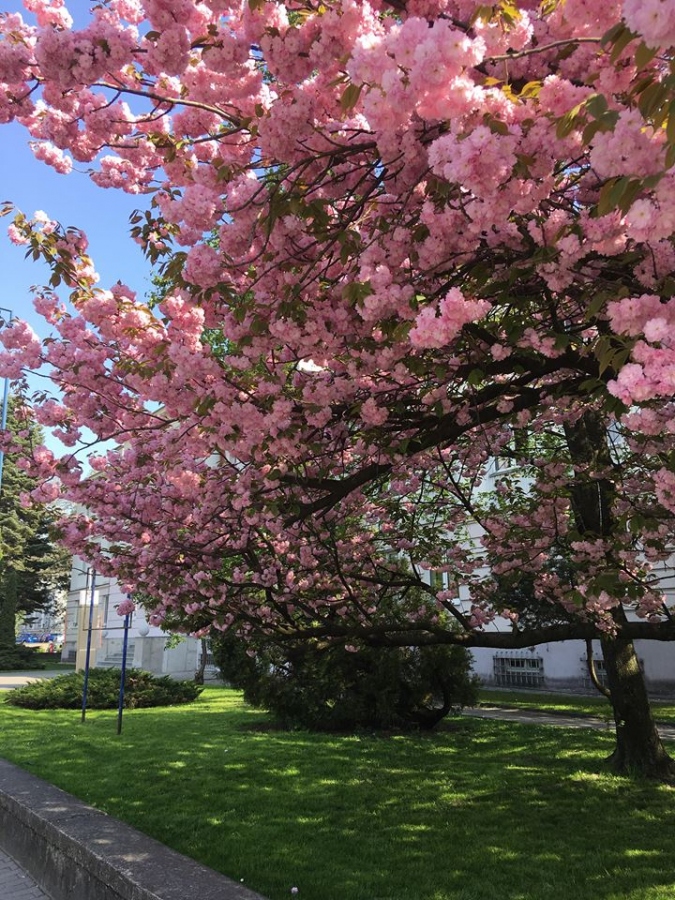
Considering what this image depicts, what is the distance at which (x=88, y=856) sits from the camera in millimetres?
4238

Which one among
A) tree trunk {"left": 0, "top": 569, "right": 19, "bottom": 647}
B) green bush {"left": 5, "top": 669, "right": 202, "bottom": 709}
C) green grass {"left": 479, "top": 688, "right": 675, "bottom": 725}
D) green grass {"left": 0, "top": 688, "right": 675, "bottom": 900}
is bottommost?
green grass {"left": 479, "top": 688, "right": 675, "bottom": 725}

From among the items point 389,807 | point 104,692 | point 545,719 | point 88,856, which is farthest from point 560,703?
point 88,856

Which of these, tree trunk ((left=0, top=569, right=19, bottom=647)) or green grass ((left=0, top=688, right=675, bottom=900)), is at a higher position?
tree trunk ((left=0, top=569, right=19, bottom=647))

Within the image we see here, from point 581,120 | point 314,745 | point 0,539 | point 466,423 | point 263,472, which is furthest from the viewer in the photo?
point 0,539

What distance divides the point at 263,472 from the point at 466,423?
1.89 m

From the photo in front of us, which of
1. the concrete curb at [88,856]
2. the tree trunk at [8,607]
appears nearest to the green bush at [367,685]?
the concrete curb at [88,856]

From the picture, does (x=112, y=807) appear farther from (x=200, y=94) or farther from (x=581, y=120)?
(x=581, y=120)

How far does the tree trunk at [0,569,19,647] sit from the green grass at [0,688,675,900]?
82.5 feet

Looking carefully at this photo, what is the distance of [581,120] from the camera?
2289 mm

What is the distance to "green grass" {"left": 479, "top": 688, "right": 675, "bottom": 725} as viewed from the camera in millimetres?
13727

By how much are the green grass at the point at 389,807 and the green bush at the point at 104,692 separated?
158 inches

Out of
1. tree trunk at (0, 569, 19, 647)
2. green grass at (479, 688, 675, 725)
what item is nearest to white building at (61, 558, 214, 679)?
tree trunk at (0, 569, 19, 647)

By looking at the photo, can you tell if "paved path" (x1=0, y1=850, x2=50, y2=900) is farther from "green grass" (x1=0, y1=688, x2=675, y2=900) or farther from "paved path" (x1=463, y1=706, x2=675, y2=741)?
"paved path" (x1=463, y1=706, x2=675, y2=741)

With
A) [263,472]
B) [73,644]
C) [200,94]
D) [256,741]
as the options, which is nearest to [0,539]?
[73,644]
